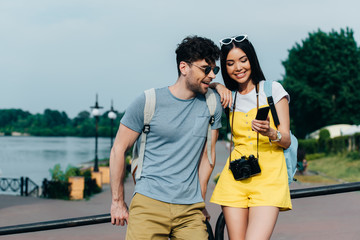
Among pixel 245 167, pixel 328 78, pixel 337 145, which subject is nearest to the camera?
pixel 245 167

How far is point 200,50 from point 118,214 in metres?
1.02

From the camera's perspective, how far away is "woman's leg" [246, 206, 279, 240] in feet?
7.48

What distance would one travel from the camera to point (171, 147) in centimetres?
242

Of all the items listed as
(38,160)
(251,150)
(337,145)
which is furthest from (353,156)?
(38,160)

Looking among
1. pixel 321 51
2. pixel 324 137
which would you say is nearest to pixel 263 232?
pixel 324 137

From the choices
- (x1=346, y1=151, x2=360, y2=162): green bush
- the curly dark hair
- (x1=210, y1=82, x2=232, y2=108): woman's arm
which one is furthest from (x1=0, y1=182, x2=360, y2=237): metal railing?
(x1=346, y1=151, x2=360, y2=162): green bush

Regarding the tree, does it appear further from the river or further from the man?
the man

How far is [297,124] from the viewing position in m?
46.9

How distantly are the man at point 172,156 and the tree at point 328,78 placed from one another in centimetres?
3881

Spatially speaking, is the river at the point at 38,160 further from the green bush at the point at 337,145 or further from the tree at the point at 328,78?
the tree at the point at 328,78

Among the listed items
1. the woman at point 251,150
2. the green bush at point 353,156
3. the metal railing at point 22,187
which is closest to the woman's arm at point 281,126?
the woman at point 251,150

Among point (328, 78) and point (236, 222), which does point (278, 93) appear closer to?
point (236, 222)

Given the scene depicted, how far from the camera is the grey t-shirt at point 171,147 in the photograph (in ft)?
7.80

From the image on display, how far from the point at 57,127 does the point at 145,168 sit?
166603mm
